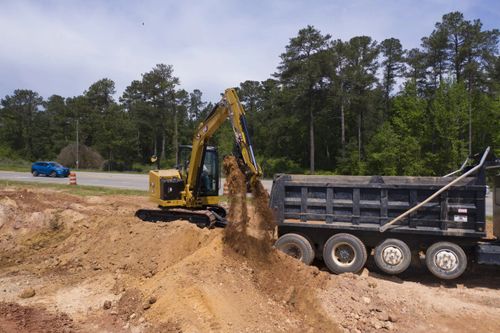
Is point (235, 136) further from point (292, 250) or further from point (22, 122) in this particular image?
point (22, 122)

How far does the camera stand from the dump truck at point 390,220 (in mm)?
8930

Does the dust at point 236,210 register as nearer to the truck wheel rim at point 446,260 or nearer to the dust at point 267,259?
the dust at point 267,259

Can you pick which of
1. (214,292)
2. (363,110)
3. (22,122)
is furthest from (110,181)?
(22,122)

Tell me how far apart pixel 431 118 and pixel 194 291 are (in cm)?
4492

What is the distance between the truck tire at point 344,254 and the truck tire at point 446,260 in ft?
4.22

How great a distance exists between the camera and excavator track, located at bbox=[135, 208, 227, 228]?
13.3 metres

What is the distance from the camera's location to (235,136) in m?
10.8

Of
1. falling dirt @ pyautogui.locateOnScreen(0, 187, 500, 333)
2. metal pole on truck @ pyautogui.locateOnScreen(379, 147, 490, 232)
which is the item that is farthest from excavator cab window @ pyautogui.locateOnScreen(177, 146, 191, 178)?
metal pole on truck @ pyautogui.locateOnScreen(379, 147, 490, 232)

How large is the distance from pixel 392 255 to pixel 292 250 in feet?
6.79

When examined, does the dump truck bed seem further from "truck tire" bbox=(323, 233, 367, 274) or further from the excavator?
the excavator

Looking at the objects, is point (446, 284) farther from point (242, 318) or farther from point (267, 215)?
point (242, 318)

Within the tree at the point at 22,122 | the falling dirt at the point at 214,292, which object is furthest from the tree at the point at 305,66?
the tree at the point at 22,122

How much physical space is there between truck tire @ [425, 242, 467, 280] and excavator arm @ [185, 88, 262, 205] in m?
3.87

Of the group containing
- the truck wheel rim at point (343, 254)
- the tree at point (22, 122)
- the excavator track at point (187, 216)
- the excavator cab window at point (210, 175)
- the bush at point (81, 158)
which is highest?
the tree at point (22, 122)
